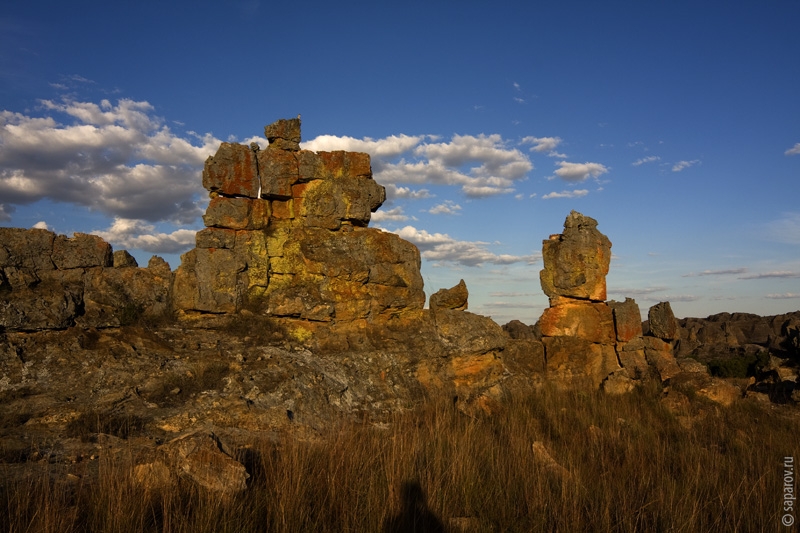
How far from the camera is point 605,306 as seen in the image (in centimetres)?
1235

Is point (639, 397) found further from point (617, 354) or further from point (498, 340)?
point (498, 340)

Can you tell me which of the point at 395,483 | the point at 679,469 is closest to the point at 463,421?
the point at 679,469

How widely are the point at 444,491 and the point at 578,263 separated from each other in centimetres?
839

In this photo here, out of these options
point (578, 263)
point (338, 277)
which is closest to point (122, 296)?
point (338, 277)

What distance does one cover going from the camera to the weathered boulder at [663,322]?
13.0 metres

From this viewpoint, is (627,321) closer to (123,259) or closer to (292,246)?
(292,246)

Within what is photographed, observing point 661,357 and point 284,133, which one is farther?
point 661,357

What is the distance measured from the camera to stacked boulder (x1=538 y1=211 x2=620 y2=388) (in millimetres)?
11844

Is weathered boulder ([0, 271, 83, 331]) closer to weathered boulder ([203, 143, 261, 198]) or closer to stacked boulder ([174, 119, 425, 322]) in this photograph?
stacked boulder ([174, 119, 425, 322])

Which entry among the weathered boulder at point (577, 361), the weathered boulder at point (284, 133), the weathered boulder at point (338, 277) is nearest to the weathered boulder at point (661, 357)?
the weathered boulder at point (577, 361)

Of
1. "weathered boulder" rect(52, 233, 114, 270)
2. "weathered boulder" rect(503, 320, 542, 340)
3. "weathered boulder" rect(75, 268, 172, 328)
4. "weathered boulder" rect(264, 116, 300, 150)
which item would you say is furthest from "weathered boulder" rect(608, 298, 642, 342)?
"weathered boulder" rect(503, 320, 542, 340)

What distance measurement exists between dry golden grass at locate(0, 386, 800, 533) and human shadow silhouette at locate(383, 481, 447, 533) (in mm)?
12

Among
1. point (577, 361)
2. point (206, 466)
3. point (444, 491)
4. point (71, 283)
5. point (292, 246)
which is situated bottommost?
point (444, 491)

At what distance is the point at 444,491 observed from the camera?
4.79 m
